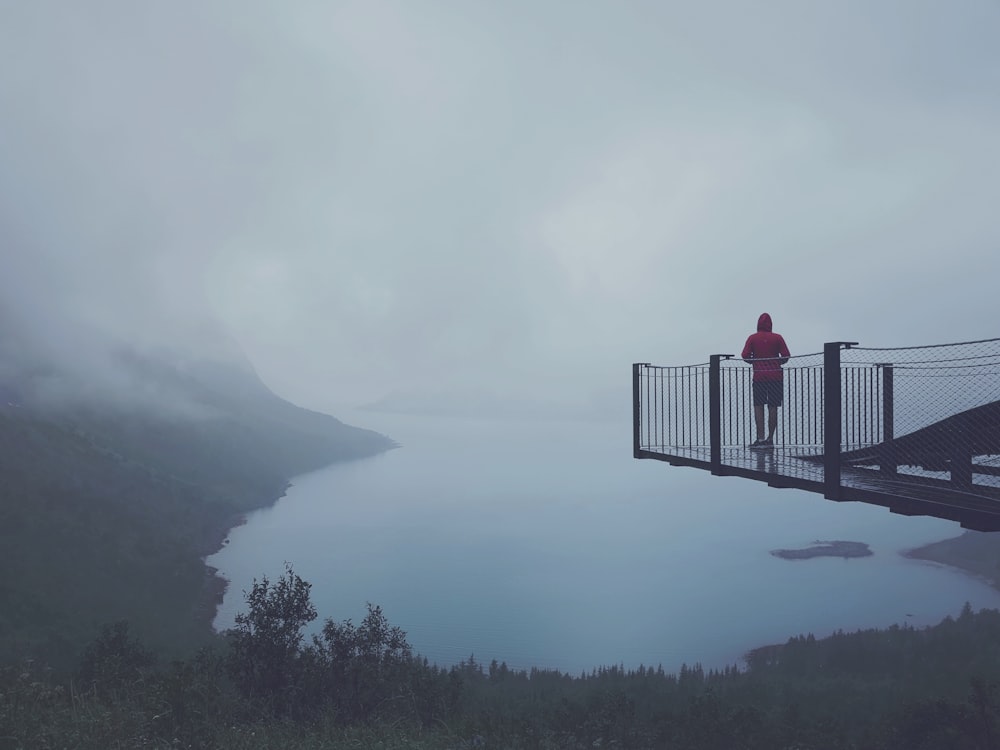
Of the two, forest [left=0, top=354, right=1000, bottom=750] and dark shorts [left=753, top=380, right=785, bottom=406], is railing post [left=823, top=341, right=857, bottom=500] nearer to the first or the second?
dark shorts [left=753, top=380, right=785, bottom=406]

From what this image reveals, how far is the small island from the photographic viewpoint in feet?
375

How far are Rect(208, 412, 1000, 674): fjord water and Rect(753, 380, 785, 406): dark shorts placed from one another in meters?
70.6

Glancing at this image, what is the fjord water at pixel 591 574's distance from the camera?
85.3 m

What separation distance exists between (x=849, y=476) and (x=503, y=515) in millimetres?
135801

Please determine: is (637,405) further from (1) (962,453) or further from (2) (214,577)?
(2) (214,577)

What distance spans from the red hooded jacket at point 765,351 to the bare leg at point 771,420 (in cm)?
60

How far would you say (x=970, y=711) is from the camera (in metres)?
33.9

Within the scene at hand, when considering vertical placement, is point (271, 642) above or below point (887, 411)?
below

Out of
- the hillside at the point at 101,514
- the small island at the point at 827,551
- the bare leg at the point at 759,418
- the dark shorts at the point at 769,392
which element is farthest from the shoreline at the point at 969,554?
the dark shorts at the point at 769,392

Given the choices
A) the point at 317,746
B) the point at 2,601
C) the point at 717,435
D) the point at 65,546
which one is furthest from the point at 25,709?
the point at 65,546

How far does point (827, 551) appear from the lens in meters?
117

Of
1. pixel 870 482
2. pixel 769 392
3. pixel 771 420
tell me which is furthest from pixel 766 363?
pixel 870 482

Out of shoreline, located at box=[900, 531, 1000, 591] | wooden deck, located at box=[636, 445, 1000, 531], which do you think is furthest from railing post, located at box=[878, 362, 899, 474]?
shoreline, located at box=[900, 531, 1000, 591]

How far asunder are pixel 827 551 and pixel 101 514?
119744mm
